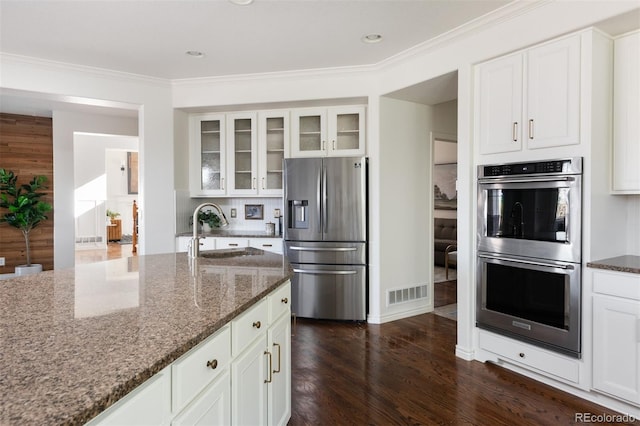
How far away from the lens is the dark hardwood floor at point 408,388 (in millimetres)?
2232

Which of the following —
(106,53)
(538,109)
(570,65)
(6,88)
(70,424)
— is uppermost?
(106,53)

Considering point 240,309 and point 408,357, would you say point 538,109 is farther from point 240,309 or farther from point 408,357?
point 240,309

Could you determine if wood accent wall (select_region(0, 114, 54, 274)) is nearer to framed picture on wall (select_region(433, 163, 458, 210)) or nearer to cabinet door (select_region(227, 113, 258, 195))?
cabinet door (select_region(227, 113, 258, 195))

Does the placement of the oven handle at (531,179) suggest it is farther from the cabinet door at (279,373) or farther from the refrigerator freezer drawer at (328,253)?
the cabinet door at (279,373)

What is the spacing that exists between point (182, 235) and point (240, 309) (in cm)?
327

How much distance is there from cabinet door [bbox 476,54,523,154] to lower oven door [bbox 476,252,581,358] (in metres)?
0.81

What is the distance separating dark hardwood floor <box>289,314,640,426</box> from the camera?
2.23 metres

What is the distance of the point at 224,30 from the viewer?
3.11m

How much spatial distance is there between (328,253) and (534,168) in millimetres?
2058

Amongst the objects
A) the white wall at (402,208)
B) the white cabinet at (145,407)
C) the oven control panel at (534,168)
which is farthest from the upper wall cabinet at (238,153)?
the white cabinet at (145,407)

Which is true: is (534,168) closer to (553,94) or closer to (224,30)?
(553,94)

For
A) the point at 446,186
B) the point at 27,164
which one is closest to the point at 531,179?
the point at 446,186

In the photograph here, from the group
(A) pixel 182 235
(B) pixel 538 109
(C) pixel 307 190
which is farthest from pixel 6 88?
(B) pixel 538 109

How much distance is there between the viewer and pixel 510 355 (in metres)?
2.78
